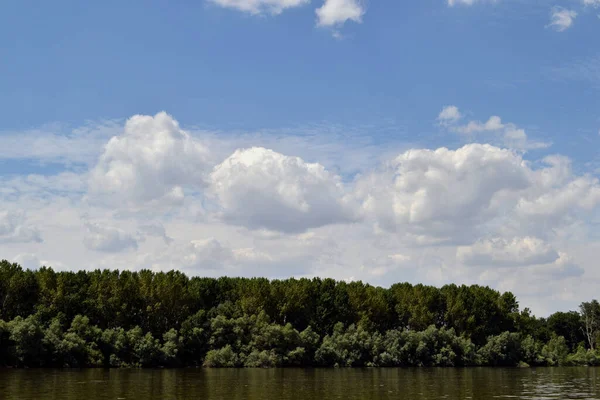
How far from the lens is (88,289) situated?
12162 cm

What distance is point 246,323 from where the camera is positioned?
127125 millimetres

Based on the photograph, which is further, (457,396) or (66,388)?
(66,388)

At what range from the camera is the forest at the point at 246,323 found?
371ft

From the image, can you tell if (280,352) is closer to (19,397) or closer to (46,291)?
(46,291)

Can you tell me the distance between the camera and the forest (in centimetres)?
11300

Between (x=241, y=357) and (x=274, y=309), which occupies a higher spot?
(x=274, y=309)

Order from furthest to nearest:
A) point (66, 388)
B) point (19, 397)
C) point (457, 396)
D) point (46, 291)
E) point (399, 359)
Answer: point (399, 359) < point (46, 291) < point (66, 388) < point (457, 396) < point (19, 397)

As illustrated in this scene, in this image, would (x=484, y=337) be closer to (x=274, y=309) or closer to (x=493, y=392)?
(x=274, y=309)

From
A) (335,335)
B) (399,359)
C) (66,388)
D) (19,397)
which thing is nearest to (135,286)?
(335,335)

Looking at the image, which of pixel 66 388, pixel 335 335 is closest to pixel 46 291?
pixel 335 335

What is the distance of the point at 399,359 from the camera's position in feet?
440

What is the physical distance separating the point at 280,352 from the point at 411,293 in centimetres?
4015

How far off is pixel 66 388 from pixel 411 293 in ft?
342

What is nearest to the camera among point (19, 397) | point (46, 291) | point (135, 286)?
point (19, 397)
